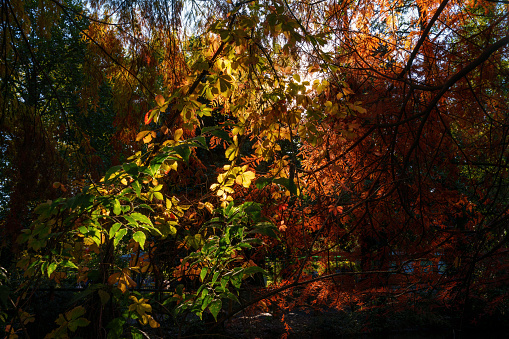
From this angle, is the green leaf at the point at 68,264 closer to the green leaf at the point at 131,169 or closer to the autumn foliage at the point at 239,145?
the autumn foliage at the point at 239,145

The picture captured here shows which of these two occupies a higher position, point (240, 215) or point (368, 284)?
point (240, 215)

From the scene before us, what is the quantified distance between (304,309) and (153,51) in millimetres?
7396

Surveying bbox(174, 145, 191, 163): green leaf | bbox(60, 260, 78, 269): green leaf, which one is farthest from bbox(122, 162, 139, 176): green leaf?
bbox(60, 260, 78, 269): green leaf

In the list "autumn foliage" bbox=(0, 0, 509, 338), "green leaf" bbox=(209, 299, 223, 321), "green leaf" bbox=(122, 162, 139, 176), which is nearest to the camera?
"green leaf" bbox=(122, 162, 139, 176)

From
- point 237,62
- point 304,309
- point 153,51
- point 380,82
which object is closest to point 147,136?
point 237,62

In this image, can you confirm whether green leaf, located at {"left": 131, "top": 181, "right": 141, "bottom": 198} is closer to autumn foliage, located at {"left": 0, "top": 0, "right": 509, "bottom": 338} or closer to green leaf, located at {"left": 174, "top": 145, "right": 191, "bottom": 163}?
autumn foliage, located at {"left": 0, "top": 0, "right": 509, "bottom": 338}

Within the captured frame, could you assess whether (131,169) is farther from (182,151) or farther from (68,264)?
(68,264)

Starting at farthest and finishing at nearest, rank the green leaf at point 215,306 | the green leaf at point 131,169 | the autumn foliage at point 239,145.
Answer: the autumn foliage at point 239,145, the green leaf at point 215,306, the green leaf at point 131,169

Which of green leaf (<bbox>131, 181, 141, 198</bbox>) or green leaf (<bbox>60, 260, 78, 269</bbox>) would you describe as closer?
green leaf (<bbox>131, 181, 141, 198</bbox>)

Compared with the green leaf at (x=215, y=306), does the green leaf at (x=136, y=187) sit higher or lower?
higher

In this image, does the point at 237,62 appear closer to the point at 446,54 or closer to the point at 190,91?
the point at 190,91

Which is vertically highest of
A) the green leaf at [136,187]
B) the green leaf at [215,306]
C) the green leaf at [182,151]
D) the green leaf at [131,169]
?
the green leaf at [182,151]

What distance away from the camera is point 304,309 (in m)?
8.37

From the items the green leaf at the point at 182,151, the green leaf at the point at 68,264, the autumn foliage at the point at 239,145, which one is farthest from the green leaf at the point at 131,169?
the green leaf at the point at 68,264
